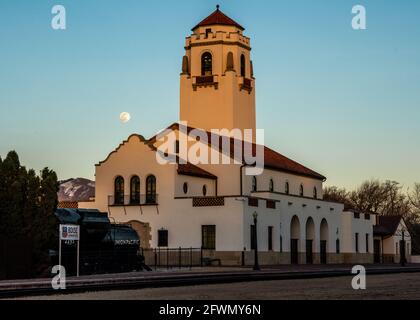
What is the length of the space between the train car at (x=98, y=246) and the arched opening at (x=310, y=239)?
2644cm

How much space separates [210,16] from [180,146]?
619 inches

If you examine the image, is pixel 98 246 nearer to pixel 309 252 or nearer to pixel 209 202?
pixel 209 202

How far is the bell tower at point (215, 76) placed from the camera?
252ft

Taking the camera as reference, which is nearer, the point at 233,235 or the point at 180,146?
the point at 233,235

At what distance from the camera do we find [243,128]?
79375 mm

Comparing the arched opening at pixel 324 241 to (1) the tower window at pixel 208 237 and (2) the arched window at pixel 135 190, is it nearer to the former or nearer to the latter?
(1) the tower window at pixel 208 237

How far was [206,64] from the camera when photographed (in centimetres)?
7744

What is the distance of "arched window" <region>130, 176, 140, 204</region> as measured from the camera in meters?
66.9

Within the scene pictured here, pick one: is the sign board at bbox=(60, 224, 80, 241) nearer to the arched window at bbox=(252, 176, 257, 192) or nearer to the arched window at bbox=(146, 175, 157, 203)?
the arched window at bbox=(146, 175, 157, 203)

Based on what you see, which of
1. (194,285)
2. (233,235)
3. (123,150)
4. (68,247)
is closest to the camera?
(194,285)

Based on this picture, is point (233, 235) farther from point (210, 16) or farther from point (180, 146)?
point (210, 16)

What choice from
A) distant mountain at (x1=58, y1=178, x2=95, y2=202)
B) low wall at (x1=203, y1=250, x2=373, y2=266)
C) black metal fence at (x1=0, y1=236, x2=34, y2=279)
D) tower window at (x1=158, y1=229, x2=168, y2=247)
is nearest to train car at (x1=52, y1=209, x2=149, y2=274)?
black metal fence at (x1=0, y1=236, x2=34, y2=279)

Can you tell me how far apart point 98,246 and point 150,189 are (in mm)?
19360
